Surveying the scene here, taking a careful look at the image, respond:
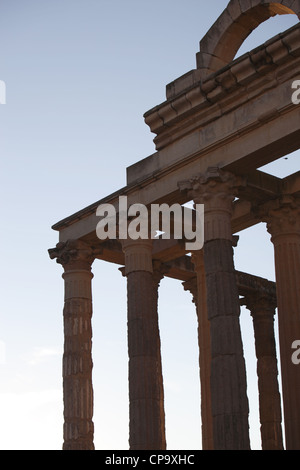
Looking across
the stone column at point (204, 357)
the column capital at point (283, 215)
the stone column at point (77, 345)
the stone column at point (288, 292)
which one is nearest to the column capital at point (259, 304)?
the stone column at point (204, 357)

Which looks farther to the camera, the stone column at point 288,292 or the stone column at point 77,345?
the stone column at point 77,345

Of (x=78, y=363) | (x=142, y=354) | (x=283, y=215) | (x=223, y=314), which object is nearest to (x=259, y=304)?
(x=283, y=215)

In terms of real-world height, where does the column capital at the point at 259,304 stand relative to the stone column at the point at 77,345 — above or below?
above

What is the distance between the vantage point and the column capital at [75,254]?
48938 mm

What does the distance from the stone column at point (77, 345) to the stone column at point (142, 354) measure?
13.6 feet

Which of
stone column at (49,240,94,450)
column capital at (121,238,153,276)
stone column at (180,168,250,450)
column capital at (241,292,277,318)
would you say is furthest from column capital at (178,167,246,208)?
column capital at (241,292,277,318)

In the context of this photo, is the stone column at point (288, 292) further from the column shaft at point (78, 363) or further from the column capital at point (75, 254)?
the column shaft at point (78, 363)

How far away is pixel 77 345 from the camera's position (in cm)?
4784

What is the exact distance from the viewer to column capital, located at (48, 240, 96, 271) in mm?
48938

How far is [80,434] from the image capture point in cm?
4622

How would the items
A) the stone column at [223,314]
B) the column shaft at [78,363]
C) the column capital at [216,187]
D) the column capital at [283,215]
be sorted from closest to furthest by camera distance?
the stone column at [223,314] < the column capital at [216,187] < the column capital at [283,215] < the column shaft at [78,363]

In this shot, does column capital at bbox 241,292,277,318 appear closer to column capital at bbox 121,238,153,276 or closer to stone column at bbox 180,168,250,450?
column capital at bbox 121,238,153,276

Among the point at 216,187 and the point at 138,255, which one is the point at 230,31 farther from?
the point at 138,255
